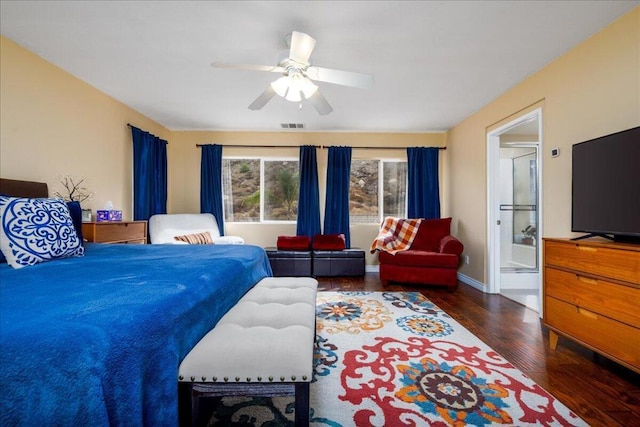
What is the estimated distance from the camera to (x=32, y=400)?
691mm

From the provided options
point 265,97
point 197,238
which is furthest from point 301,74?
point 197,238

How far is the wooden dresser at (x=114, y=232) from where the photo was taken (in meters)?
2.71

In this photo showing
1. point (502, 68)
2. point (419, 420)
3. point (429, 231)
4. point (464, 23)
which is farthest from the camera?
point (429, 231)

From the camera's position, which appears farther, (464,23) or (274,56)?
(274,56)

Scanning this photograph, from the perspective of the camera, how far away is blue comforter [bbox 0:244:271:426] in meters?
0.70

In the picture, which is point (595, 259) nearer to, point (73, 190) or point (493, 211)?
point (493, 211)

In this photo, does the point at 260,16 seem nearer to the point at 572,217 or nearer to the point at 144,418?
the point at 144,418

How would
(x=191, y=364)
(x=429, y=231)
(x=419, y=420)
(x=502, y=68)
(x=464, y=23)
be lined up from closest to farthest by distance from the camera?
(x=191, y=364)
(x=419, y=420)
(x=464, y=23)
(x=502, y=68)
(x=429, y=231)

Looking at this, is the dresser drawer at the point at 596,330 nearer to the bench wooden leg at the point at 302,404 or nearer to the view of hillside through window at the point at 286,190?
the bench wooden leg at the point at 302,404

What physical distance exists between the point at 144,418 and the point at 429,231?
4.12m

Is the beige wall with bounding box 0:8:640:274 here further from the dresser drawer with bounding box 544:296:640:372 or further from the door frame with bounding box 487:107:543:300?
the dresser drawer with bounding box 544:296:640:372

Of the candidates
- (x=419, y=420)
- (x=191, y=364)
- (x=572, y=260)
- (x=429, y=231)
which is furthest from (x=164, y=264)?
(x=429, y=231)

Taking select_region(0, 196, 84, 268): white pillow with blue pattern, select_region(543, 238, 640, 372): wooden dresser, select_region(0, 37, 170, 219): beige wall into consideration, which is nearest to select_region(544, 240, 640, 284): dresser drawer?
select_region(543, 238, 640, 372): wooden dresser

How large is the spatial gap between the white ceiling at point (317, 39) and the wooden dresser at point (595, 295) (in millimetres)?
1601
